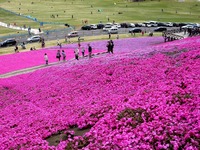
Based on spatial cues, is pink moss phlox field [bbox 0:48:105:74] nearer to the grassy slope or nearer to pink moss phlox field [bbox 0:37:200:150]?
pink moss phlox field [bbox 0:37:200:150]

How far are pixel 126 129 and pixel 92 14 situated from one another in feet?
400

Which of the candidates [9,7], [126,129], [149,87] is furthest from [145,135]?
[9,7]

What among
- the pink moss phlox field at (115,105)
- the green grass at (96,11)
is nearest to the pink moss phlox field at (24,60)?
the pink moss phlox field at (115,105)

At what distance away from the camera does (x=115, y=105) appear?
18.7 metres

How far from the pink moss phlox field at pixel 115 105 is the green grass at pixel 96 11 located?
259 ft

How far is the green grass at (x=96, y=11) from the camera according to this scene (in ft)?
395

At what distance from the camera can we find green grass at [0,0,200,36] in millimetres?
120312

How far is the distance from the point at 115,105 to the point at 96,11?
125946 mm

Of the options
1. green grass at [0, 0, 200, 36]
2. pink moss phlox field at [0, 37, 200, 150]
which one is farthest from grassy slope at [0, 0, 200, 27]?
pink moss phlox field at [0, 37, 200, 150]

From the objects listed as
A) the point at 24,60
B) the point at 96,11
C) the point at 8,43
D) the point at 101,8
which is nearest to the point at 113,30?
the point at 8,43

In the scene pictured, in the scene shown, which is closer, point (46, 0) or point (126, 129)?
point (126, 129)

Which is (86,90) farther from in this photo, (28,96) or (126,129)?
(126,129)

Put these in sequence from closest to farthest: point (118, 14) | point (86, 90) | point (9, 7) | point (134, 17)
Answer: point (86, 90)
point (134, 17)
point (118, 14)
point (9, 7)

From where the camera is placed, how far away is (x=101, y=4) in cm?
16025
